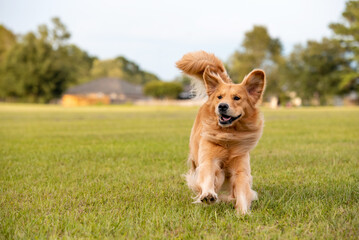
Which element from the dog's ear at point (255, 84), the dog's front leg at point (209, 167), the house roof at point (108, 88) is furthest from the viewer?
the house roof at point (108, 88)

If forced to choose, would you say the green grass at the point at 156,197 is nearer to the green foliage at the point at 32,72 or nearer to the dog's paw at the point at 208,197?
the dog's paw at the point at 208,197

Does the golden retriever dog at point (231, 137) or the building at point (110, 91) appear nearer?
the golden retriever dog at point (231, 137)

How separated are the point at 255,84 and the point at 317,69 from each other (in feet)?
228

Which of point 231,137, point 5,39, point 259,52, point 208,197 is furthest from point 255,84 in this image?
point 5,39

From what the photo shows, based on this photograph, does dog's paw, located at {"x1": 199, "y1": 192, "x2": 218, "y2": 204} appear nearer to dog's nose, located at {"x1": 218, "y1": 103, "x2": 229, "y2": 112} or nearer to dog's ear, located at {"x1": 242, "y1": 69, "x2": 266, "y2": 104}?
dog's nose, located at {"x1": 218, "y1": 103, "x2": 229, "y2": 112}

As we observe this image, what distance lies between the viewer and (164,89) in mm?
79938

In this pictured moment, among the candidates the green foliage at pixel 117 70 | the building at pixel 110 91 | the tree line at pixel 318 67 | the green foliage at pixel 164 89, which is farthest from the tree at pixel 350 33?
the green foliage at pixel 117 70

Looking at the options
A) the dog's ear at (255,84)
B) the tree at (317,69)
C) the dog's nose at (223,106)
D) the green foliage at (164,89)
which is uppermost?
the tree at (317,69)

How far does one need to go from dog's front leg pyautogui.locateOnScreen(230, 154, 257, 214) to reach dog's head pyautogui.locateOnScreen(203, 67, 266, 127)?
1.53 ft

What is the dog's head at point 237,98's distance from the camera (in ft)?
14.2

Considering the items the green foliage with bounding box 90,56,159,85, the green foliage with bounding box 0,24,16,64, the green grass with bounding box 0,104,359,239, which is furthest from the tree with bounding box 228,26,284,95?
the green grass with bounding box 0,104,359,239

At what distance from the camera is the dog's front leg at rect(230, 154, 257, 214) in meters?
4.07

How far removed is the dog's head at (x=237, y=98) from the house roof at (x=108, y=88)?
283ft

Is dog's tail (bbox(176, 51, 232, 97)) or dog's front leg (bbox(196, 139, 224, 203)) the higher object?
dog's tail (bbox(176, 51, 232, 97))
